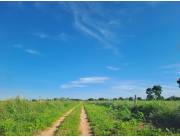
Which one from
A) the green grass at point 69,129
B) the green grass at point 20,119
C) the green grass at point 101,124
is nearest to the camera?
the green grass at point 69,129

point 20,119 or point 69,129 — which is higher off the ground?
point 20,119

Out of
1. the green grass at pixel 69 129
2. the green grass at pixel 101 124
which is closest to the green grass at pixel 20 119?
the green grass at pixel 69 129

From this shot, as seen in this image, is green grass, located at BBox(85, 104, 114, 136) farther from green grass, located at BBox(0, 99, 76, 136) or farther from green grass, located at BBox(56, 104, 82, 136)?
green grass, located at BBox(0, 99, 76, 136)

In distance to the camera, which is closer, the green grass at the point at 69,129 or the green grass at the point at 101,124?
the green grass at the point at 69,129

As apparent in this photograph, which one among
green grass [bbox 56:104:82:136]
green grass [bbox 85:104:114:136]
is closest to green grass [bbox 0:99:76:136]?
green grass [bbox 56:104:82:136]

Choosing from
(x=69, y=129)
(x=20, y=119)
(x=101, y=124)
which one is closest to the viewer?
(x=69, y=129)

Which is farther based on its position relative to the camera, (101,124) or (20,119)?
(20,119)

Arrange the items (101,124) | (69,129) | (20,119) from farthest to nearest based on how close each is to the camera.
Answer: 1. (20,119)
2. (101,124)
3. (69,129)

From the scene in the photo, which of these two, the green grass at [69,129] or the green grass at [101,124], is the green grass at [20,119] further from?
the green grass at [101,124]

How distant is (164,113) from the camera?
61.7ft

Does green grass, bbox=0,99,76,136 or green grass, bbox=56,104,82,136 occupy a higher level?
green grass, bbox=0,99,76,136

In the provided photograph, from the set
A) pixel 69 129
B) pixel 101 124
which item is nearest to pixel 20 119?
pixel 101 124

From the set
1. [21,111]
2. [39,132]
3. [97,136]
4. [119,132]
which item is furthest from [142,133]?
[21,111]

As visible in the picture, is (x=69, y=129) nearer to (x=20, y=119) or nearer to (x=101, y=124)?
(x=101, y=124)
